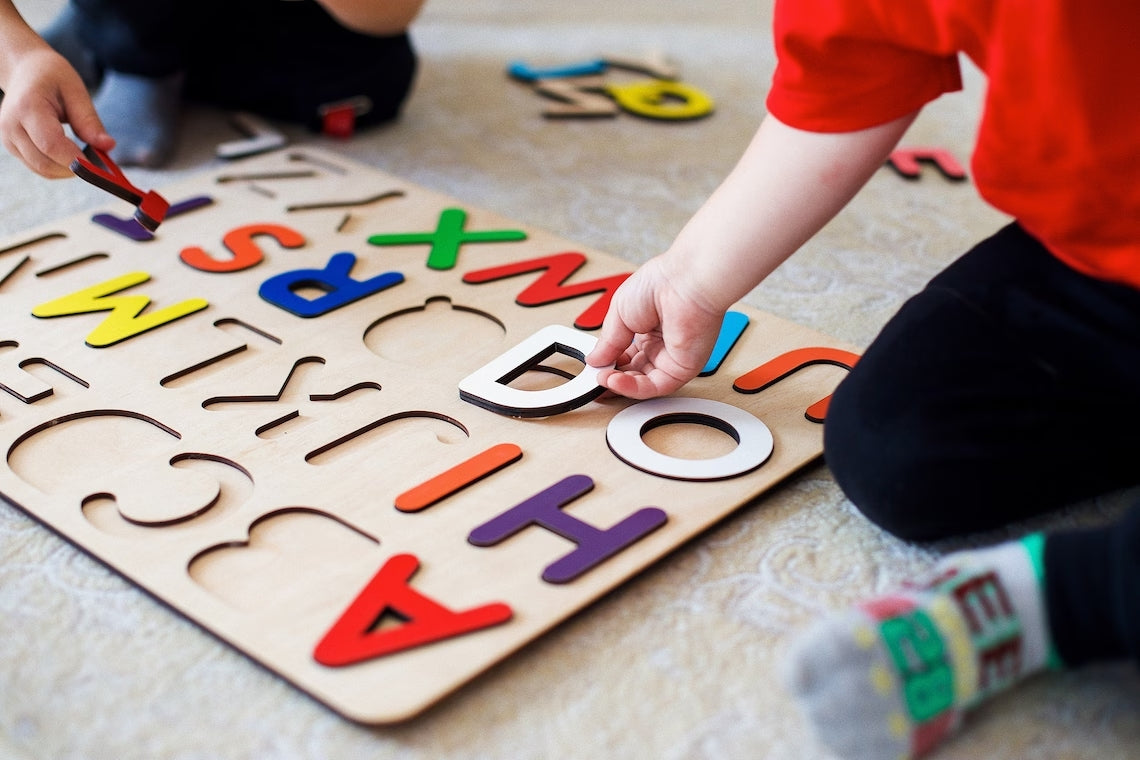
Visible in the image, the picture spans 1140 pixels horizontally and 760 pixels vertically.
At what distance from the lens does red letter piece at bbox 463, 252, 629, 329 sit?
89 cm

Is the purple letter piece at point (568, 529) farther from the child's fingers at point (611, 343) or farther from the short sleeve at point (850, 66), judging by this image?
the short sleeve at point (850, 66)

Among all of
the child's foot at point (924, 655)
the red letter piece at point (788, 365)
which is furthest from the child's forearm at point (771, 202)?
the child's foot at point (924, 655)

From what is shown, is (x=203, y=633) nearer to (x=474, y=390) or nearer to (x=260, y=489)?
(x=260, y=489)

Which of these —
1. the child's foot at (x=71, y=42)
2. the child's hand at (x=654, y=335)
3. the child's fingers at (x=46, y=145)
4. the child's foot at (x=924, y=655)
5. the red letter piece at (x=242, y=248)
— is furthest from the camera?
the child's foot at (x=71, y=42)

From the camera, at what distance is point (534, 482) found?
693 mm

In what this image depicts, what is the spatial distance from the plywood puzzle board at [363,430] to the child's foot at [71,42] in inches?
15.6

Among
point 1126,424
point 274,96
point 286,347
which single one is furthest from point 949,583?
point 274,96

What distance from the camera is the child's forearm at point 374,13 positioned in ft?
3.95

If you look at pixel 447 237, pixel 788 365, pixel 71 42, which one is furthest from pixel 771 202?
pixel 71 42

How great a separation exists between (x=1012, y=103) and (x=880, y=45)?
8 cm

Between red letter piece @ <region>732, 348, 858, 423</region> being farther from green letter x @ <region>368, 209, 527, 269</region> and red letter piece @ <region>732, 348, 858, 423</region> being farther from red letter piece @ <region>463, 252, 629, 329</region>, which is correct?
green letter x @ <region>368, 209, 527, 269</region>

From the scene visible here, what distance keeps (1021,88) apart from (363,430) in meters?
0.45

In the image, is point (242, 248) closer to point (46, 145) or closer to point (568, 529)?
point (46, 145)

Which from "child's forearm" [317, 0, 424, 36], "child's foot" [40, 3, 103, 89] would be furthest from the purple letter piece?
"child's foot" [40, 3, 103, 89]
